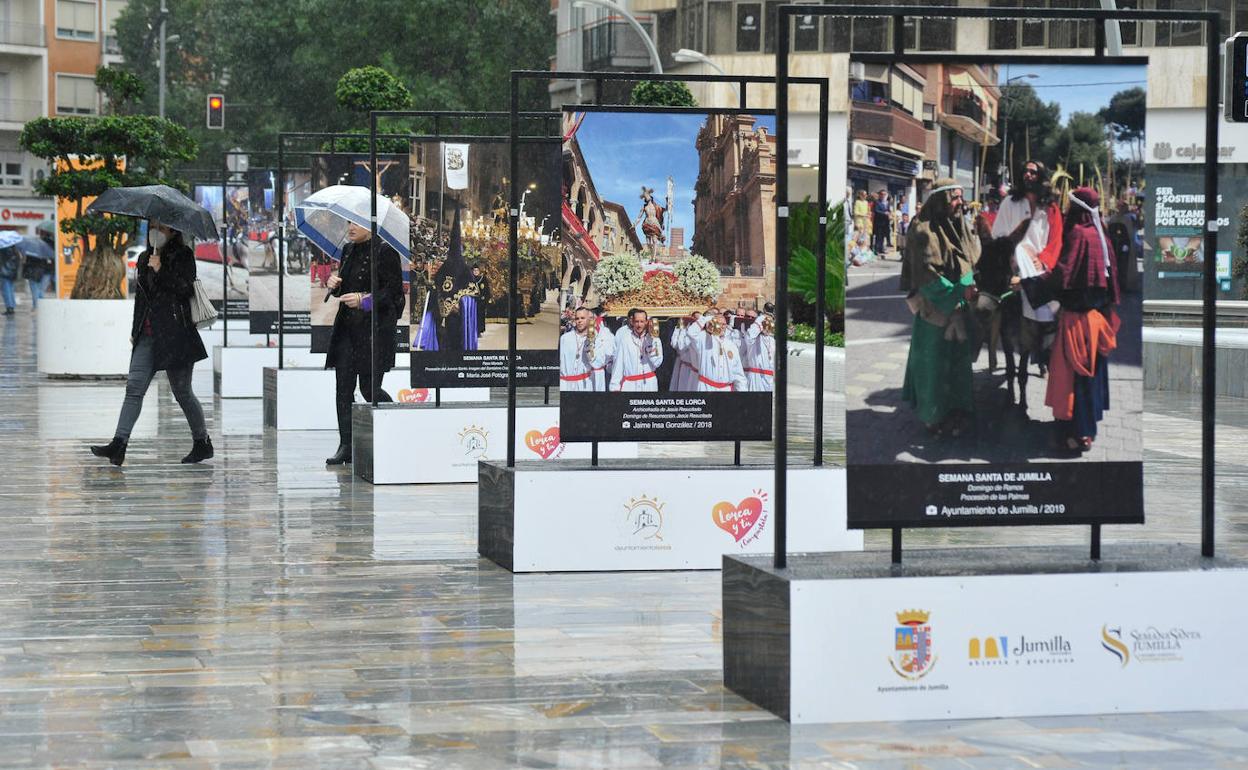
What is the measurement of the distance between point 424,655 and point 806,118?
42.1 metres

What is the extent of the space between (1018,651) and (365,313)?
9320mm

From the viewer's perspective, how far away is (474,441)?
46.3 ft

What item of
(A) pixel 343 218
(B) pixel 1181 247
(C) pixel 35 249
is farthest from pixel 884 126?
(C) pixel 35 249

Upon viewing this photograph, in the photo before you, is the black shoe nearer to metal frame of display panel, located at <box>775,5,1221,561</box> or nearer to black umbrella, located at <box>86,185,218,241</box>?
black umbrella, located at <box>86,185,218,241</box>

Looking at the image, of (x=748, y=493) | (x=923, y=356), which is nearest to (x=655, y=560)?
(x=748, y=493)

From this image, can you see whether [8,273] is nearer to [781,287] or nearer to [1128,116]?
[781,287]

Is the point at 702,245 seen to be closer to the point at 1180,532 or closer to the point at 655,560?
the point at 655,560

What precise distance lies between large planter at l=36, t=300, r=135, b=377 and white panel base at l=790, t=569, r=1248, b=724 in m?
21.4

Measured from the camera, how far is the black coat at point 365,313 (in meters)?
14.9

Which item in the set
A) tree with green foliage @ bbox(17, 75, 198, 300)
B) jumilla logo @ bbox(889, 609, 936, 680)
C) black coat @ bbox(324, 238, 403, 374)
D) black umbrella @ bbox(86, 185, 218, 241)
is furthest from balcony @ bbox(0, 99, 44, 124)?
jumilla logo @ bbox(889, 609, 936, 680)

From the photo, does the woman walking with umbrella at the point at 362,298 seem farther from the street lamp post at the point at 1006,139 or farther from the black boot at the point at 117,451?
the street lamp post at the point at 1006,139

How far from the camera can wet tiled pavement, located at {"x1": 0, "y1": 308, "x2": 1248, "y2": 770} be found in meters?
6.16

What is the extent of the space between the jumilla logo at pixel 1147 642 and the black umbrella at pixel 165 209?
32.1 ft

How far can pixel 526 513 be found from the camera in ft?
32.6
